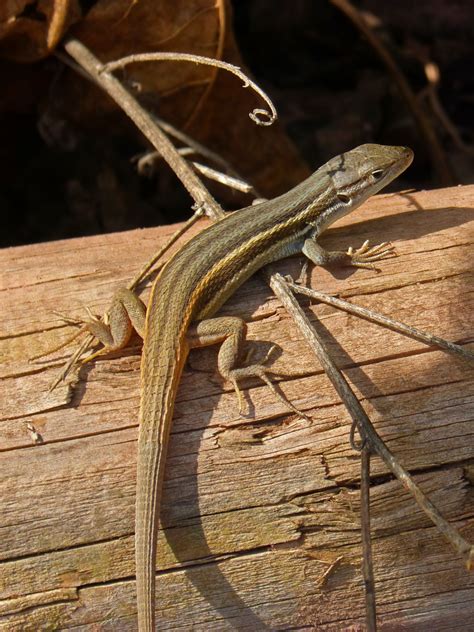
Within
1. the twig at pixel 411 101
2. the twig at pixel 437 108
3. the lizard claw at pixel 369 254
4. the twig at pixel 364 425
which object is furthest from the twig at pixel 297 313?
the twig at pixel 437 108

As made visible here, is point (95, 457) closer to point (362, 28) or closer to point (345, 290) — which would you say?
point (345, 290)

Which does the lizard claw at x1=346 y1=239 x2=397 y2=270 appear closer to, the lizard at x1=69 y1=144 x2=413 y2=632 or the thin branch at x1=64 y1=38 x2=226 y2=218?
the lizard at x1=69 y1=144 x2=413 y2=632

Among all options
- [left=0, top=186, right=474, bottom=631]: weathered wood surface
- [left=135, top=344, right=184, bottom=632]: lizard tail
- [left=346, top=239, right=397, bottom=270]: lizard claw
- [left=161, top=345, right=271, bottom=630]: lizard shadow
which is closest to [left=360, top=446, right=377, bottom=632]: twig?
[left=0, top=186, right=474, bottom=631]: weathered wood surface

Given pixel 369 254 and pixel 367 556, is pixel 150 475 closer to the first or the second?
pixel 367 556

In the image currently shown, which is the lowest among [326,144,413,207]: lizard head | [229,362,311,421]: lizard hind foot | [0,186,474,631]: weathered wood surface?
[0,186,474,631]: weathered wood surface

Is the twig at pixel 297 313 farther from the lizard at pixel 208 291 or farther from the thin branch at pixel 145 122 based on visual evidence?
the lizard at pixel 208 291

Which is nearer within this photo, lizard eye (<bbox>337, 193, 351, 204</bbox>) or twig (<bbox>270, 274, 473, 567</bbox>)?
twig (<bbox>270, 274, 473, 567</bbox>)

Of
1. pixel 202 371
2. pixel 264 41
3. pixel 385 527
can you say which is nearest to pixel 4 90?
pixel 264 41
